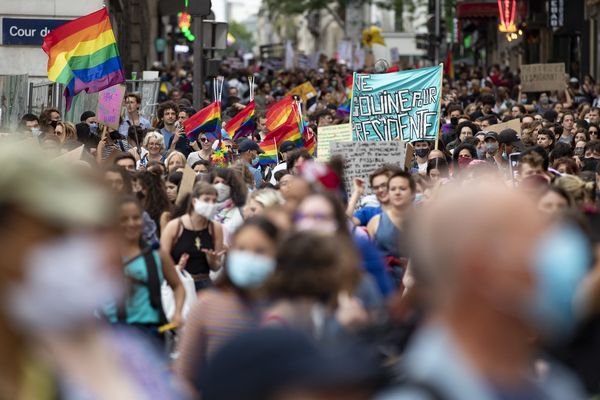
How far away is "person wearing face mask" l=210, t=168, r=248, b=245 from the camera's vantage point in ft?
31.4

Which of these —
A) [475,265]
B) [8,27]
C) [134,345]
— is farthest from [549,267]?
[8,27]

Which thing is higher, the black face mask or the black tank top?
the black face mask

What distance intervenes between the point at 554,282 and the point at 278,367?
521 millimetres

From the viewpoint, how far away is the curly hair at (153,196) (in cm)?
970

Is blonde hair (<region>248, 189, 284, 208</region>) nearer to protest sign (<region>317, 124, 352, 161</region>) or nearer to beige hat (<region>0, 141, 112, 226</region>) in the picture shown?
beige hat (<region>0, 141, 112, 226</region>)

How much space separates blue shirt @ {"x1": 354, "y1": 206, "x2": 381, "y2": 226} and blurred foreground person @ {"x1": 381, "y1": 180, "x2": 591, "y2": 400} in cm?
683

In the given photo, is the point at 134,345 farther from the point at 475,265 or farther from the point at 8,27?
the point at 8,27

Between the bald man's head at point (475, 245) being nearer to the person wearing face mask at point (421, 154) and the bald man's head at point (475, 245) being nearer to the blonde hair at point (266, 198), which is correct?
the blonde hair at point (266, 198)

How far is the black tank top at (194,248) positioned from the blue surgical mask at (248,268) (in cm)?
316

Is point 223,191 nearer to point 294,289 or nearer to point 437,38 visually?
point 294,289

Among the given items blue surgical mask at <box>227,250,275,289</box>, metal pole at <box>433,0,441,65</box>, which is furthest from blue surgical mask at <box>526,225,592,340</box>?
metal pole at <box>433,0,441,65</box>

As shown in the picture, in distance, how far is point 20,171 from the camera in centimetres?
241

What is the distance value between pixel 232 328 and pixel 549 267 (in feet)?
8.75

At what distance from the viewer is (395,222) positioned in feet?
28.7
